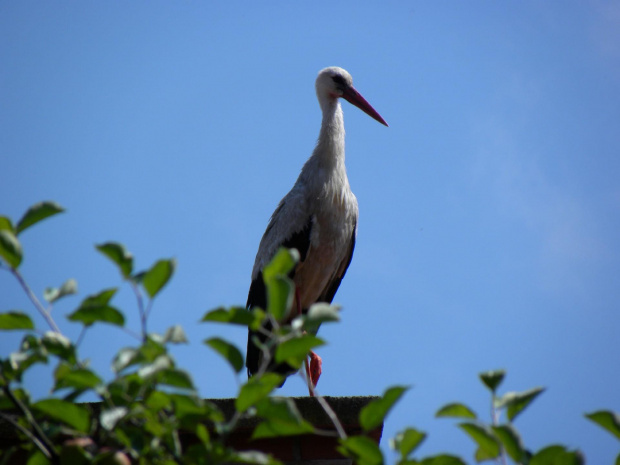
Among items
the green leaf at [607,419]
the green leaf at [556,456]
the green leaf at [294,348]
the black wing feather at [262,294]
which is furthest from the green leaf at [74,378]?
the black wing feather at [262,294]

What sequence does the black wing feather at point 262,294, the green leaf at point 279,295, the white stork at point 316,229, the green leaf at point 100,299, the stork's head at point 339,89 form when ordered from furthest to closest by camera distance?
the stork's head at point 339,89, the white stork at point 316,229, the black wing feather at point 262,294, the green leaf at point 100,299, the green leaf at point 279,295

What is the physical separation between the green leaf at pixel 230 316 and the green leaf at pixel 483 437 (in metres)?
0.43

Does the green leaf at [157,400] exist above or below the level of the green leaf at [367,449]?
below

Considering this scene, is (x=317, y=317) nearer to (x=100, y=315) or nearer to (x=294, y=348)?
(x=294, y=348)

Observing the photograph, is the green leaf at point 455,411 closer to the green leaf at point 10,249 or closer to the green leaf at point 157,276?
the green leaf at point 157,276

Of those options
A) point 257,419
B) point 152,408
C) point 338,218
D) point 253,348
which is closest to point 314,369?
point 253,348

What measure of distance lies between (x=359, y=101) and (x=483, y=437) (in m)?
6.61

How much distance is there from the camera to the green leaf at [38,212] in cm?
138

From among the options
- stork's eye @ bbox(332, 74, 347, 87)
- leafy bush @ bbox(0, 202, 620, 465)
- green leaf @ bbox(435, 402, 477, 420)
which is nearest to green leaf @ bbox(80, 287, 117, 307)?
leafy bush @ bbox(0, 202, 620, 465)

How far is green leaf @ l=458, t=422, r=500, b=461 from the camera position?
1299 millimetres

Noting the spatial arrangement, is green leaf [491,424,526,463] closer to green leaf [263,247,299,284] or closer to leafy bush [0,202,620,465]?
leafy bush [0,202,620,465]

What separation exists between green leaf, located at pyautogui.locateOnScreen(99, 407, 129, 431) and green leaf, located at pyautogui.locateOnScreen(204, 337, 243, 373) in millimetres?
191

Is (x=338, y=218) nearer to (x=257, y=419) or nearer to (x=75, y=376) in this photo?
(x=257, y=419)

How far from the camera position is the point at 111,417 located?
127 cm
